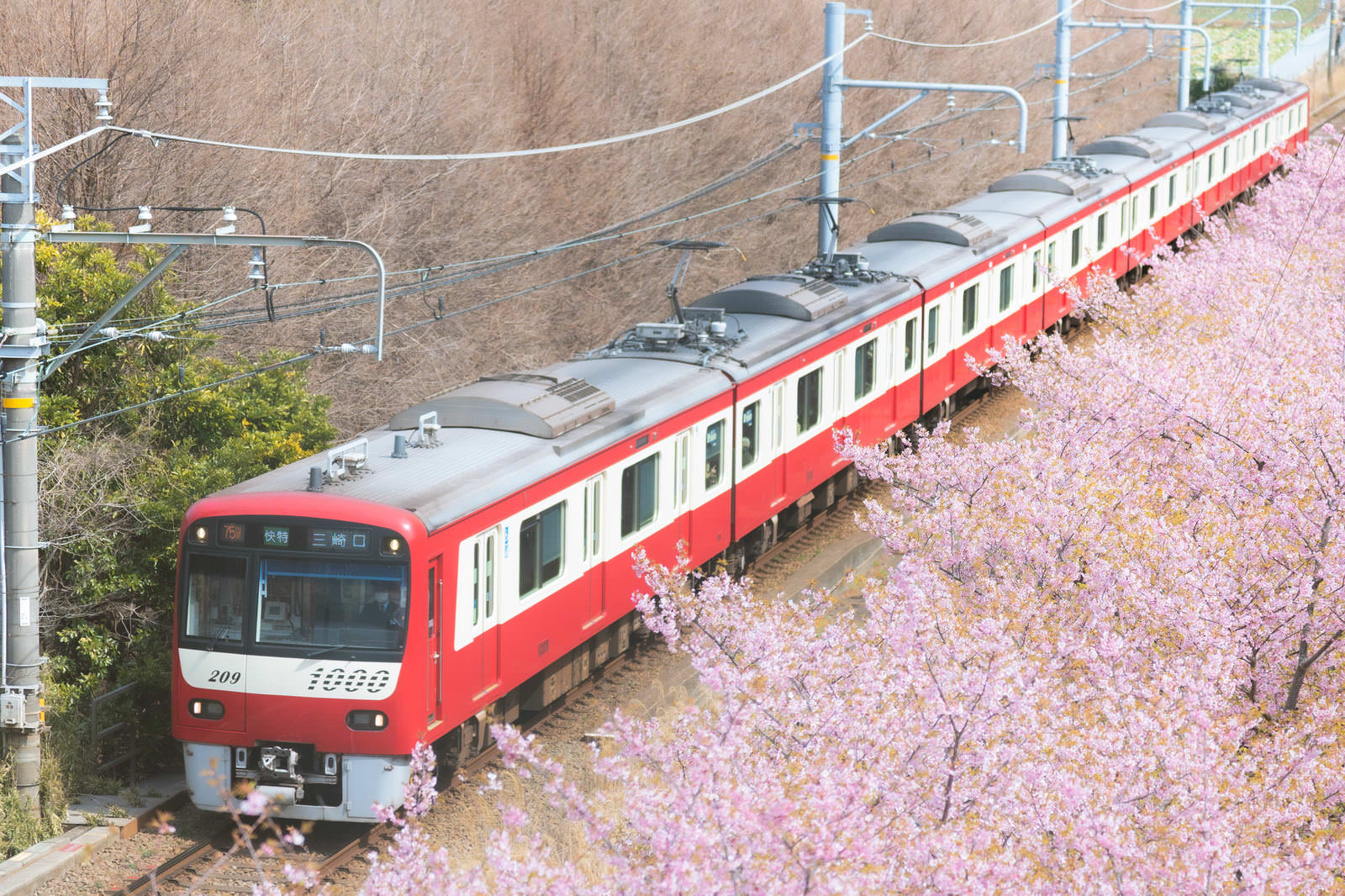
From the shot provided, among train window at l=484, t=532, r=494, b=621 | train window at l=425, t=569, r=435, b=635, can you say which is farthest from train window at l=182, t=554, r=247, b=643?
train window at l=484, t=532, r=494, b=621

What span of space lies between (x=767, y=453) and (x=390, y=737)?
6.70 metres

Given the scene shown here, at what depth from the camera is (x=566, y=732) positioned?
13617mm

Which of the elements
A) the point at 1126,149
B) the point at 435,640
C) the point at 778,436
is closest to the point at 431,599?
the point at 435,640

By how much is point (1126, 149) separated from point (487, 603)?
24.4 metres

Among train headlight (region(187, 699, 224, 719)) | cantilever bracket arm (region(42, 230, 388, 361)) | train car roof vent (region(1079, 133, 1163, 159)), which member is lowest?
train headlight (region(187, 699, 224, 719))

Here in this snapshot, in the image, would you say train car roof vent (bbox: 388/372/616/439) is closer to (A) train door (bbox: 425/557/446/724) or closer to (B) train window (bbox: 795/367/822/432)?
(A) train door (bbox: 425/557/446/724)

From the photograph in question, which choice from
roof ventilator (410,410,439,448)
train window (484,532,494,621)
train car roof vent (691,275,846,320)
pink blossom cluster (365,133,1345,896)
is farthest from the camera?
train car roof vent (691,275,846,320)

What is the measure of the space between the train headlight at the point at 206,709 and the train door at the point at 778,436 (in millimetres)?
7162

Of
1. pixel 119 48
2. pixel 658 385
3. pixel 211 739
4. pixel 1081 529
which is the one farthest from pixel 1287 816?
pixel 119 48

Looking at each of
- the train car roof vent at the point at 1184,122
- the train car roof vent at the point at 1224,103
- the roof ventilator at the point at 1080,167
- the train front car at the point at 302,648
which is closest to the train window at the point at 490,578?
the train front car at the point at 302,648

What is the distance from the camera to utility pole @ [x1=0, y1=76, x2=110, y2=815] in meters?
11.5

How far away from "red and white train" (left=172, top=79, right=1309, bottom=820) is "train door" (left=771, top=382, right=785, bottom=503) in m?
0.04

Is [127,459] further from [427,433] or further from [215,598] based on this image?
[215,598]

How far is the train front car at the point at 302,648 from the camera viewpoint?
35.4ft
